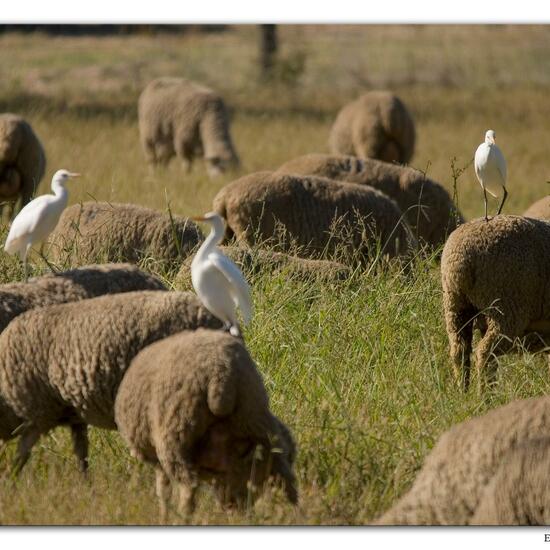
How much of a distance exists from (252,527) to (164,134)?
40.0 feet

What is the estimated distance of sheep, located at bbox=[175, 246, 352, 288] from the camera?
7.27 meters

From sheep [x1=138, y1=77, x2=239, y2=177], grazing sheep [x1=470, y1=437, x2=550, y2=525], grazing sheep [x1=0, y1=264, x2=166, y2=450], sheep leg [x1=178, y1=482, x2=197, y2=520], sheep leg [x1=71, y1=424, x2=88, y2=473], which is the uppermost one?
grazing sheep [x1=0, y1=264, x2=166, y2=450]

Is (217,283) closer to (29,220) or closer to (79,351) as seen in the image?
(79,351)

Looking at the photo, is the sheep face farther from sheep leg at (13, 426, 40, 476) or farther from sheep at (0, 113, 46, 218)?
sheep at (0, 113, 46, 218)

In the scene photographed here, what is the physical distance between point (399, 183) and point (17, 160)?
3137 mm

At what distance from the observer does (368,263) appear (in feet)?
25.9

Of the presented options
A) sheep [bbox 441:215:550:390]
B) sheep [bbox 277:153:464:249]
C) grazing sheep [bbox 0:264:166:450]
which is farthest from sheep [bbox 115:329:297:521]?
sheep [bbox 277:153:464:249]

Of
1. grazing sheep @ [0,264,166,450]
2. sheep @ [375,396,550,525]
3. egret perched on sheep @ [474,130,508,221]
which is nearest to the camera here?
sheep @ [375,396,550,525]

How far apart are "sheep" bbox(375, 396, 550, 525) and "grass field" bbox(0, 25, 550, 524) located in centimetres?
39

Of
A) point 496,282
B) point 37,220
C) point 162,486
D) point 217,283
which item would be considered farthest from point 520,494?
point 37,220

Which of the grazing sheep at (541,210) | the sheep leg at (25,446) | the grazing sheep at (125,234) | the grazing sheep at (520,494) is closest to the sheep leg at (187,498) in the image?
the sheep leg at (25,446)
